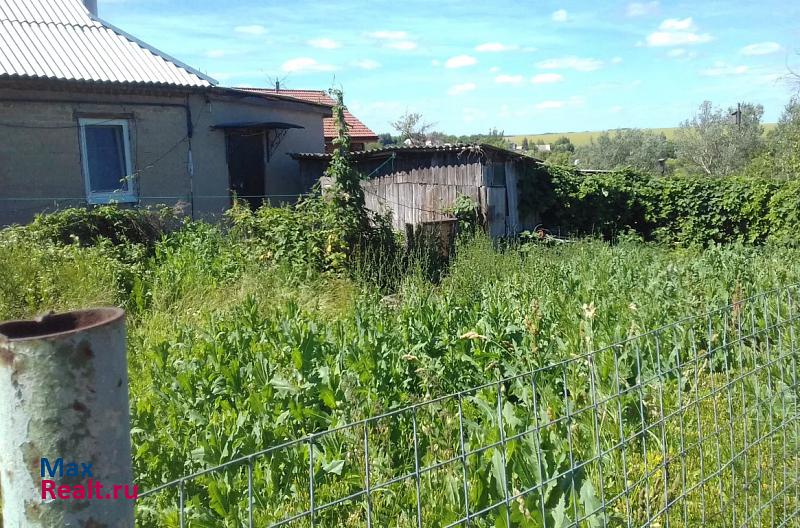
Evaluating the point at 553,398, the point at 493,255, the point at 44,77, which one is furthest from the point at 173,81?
the point at 553,398

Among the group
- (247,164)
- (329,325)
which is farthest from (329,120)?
(329,325)

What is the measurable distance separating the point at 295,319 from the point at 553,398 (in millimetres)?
2461

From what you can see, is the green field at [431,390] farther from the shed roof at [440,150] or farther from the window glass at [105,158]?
the shed roof at [440,150]

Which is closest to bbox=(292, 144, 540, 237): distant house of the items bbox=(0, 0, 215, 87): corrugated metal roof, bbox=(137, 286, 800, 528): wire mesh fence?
bbox=(0, 0, 215, 87): corrugated metal roof

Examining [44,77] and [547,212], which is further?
A: [547,212]

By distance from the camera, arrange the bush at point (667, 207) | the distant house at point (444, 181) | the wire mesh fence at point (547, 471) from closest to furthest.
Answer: the wire mesh fence at point (547, 471)
the distant house at point (444, 181)
the bush at point (667, 207)

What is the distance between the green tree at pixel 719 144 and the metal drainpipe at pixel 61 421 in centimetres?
4526

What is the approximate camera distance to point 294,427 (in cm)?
437

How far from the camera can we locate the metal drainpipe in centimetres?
123

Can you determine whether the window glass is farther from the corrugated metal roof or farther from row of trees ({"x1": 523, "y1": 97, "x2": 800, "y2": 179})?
row of trees ({"x1": 523, "y1": 97, "x2": 800, "y2": 179})

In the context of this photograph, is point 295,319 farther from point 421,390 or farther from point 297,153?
point 297,153

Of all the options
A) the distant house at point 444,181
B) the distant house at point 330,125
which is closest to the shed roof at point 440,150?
the distant house at point 444,181

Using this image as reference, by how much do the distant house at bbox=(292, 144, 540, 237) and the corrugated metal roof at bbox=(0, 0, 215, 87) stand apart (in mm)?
4012

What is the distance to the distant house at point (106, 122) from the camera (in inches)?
Result: 489
